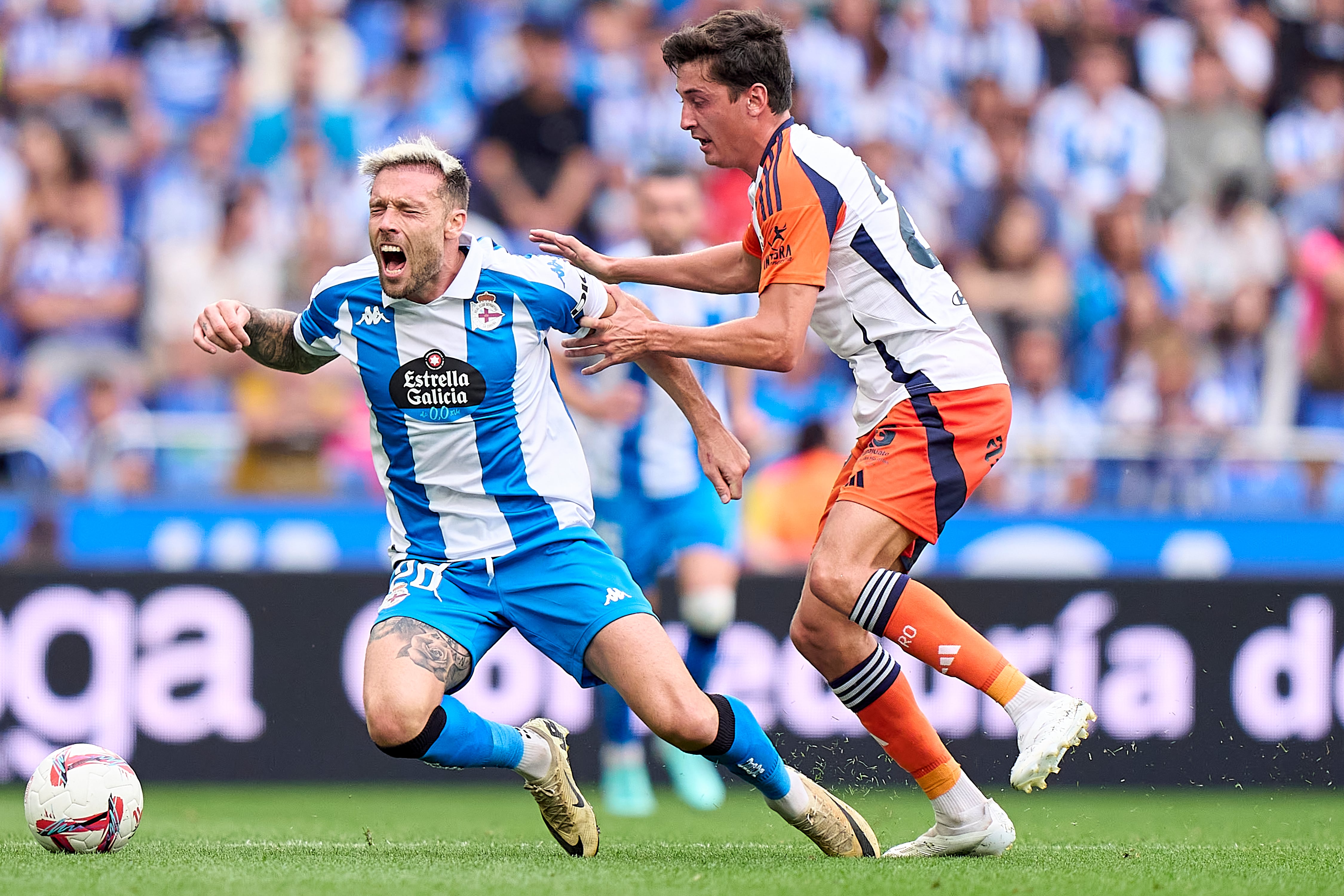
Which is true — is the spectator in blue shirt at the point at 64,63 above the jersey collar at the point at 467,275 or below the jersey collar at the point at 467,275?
above

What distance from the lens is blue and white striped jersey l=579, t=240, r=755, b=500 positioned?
303 inches

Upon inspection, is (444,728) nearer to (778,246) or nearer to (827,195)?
(778,246)

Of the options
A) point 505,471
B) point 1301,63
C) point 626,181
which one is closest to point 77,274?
point 626,181

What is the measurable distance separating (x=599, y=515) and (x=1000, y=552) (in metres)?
3.26

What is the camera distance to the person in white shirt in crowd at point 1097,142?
42.9ft

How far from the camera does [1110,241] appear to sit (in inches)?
497

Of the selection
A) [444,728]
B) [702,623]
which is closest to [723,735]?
[444,728]

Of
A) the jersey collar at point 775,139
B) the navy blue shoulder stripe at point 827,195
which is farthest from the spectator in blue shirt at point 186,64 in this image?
the navy blue shoulder stripe at point 827,195

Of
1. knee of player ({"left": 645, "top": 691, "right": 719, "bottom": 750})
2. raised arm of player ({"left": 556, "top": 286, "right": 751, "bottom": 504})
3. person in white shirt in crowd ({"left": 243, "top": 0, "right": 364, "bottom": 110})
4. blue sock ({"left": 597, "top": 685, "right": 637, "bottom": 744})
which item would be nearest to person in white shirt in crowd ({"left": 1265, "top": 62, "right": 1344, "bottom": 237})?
person in white shirt in crowd ({"left": 243, "top": 0, "right": 364, "bottom": 110})

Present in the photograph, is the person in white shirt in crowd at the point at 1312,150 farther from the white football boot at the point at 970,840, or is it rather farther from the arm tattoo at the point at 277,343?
the arm tattoo at the point at 277,343

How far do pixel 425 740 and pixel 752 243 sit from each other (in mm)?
2005

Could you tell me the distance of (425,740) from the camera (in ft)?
16.6

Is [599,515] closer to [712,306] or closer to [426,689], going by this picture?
[712,306]

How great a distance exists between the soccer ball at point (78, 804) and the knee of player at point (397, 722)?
0.95 m
